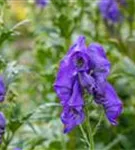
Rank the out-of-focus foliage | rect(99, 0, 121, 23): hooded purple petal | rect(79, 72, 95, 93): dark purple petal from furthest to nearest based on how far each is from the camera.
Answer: rect(99, 0, 121, 23): hooded purple petal, the out-of-focus foliage, rect(79, 72, 95, 93): dark purple petal

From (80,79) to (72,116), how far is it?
14 cm

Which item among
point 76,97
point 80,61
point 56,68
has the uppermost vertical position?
point 80,61

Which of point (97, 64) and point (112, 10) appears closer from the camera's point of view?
point (97, 64)

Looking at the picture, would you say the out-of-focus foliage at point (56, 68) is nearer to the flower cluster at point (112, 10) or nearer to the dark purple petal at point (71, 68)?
the flower cluster at point (112, 10)

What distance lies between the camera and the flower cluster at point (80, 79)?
2.22 meters

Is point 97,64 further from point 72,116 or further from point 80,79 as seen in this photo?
point 72,116

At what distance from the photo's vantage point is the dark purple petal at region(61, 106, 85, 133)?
2.25 m

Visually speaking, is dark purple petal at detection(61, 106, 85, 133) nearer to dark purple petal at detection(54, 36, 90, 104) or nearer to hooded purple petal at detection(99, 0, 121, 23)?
dark purple petal at detection(54, 36, 90, 104)

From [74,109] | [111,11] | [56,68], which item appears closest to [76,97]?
[74,109]

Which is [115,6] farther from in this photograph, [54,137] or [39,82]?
[54,137]

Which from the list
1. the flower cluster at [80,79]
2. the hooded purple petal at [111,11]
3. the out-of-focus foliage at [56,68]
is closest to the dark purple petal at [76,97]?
the flower cluster at [80,79]

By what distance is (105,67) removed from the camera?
226 centimetres

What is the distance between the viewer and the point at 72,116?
227 cm

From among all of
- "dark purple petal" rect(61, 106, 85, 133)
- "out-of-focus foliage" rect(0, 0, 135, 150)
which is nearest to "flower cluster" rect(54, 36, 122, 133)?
"dark purple petal" rect(61, 106, 85, 133)
